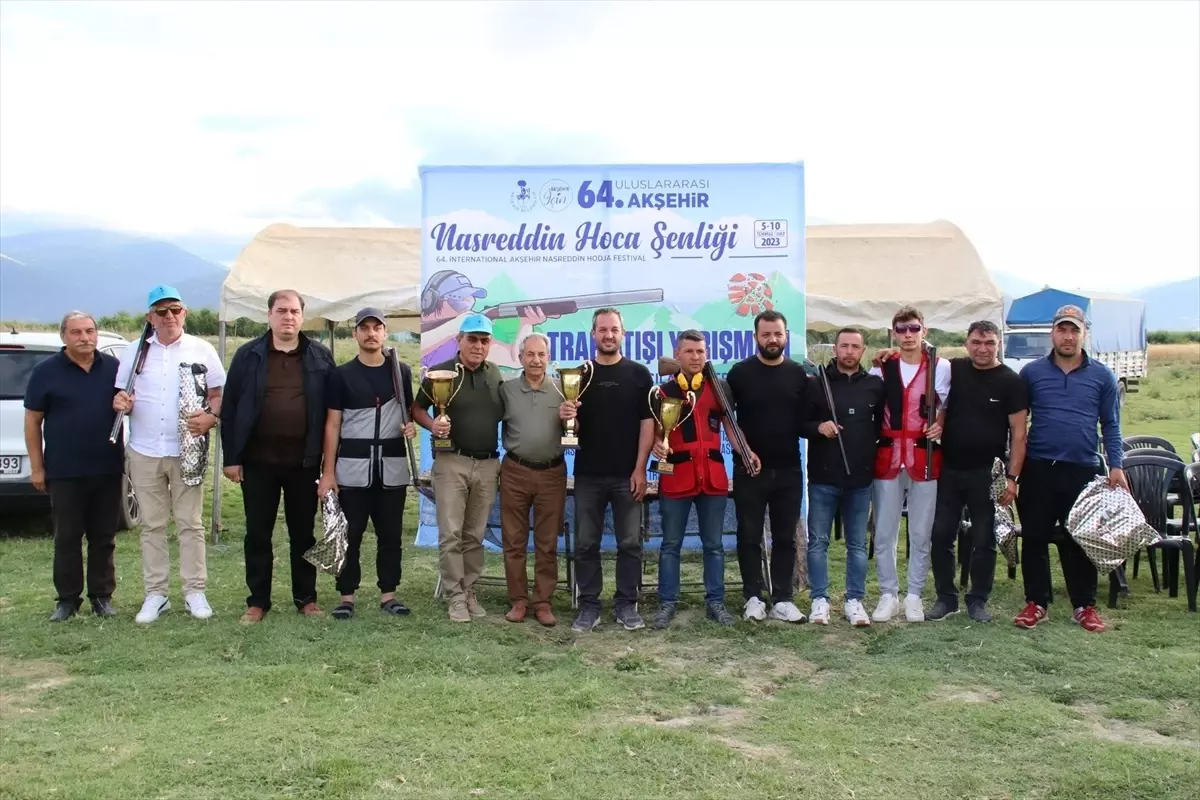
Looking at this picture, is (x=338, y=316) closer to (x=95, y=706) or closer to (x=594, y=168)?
(x=594, y=168)

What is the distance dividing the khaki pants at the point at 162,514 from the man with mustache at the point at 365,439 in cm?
82

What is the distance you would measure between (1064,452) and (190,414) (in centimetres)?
519

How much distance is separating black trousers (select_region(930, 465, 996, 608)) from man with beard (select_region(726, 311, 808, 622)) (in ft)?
2.83

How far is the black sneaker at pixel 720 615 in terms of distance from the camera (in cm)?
610

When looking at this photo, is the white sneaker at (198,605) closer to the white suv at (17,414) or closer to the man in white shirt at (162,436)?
the man in white shirt at (162,436)

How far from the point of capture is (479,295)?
25.4 ft

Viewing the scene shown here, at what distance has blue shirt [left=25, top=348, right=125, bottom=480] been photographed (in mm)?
5949

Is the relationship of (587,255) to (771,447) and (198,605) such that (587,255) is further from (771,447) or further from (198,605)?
(198,605)

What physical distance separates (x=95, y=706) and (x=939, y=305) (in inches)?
344

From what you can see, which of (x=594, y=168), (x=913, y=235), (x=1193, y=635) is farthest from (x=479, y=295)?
(x=913, y=235)

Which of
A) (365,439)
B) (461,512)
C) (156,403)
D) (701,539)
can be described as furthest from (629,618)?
(156,403)

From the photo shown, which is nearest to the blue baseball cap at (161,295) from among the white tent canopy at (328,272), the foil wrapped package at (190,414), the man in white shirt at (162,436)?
the man in white shirt at (162,436)

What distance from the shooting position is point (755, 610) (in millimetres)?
6160

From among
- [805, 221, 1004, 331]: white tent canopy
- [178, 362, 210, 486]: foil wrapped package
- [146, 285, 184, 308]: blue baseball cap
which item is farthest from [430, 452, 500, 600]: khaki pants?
[805, 221, 1004, 331]: white tent canopy
